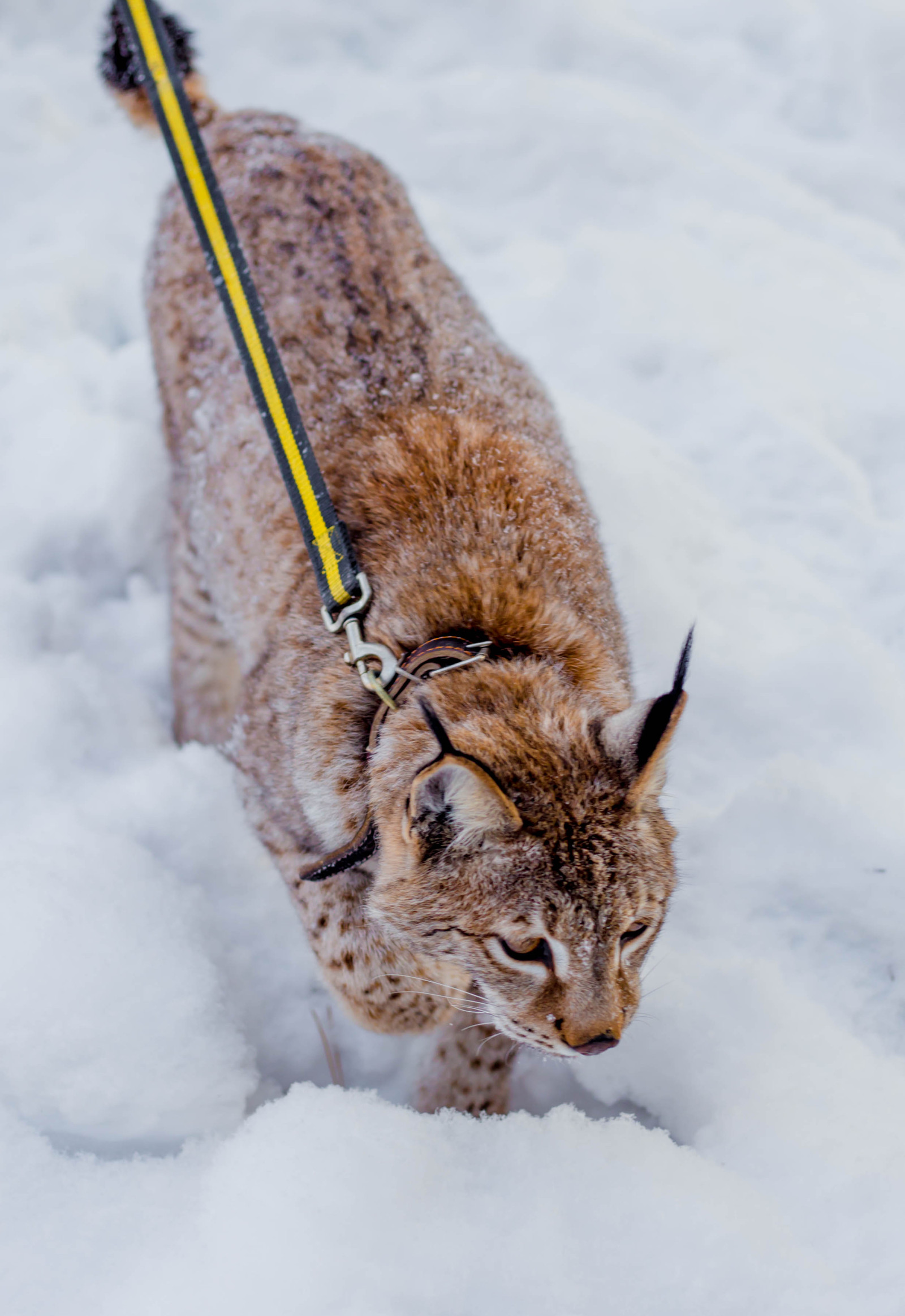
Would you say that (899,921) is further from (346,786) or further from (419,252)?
A: (419,252)

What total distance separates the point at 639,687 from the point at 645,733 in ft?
4.83

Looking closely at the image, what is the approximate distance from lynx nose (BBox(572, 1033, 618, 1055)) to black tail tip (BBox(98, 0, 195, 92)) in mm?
3187

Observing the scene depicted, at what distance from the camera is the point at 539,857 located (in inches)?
61.3

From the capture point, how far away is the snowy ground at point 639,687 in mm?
1915

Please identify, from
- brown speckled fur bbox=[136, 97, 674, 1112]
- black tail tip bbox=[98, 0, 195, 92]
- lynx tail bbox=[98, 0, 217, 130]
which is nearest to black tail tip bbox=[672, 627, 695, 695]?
brown speckled fur bbox=[136, 97, 674, 1112]

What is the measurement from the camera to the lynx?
5.26ft

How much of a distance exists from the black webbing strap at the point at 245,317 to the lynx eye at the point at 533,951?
0.76 m

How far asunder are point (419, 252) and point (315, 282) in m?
0.39

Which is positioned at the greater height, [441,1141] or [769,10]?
[769,10]

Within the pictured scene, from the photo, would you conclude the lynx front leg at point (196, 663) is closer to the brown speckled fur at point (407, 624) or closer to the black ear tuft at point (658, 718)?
the brown speckled fur at point (407, 624)

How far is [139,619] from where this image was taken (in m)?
3.38

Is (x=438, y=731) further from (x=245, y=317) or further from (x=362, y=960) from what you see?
(x=245, y=317)

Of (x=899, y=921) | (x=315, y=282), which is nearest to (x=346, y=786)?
(x=315, y=282)

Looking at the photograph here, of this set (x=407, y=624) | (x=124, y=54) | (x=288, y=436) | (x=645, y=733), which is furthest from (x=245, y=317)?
(x=124, y=54)
